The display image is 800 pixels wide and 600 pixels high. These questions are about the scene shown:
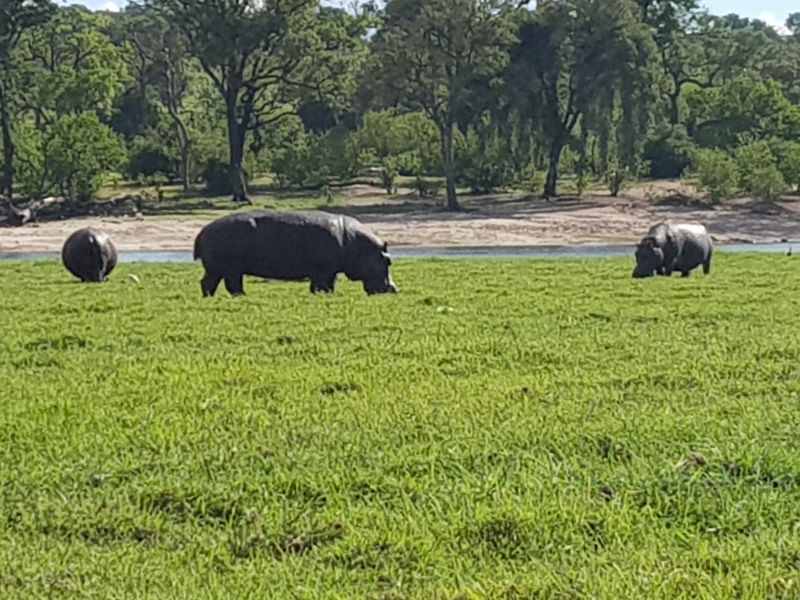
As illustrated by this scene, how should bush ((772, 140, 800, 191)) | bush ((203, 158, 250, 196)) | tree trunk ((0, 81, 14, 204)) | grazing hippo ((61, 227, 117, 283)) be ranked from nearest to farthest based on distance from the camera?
grazing hippo ((61, 227, 117, 283)) < tree trunk ((0, 81, 14, 204)) < bush ((772, 140, 800, 191)) < bush ((203, 158, 250, 196))

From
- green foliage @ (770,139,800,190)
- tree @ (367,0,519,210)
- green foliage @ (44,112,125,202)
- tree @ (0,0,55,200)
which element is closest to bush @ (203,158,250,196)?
green foliage @ (44,112,125,202)

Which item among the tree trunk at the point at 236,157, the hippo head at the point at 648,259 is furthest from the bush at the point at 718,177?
the hippo head at the point at 648,259

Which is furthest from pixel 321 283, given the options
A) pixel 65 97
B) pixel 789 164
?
pixel 65 97

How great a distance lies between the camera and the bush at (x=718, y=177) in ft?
153

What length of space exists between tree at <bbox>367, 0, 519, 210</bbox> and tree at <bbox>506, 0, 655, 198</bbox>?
179 centimetres

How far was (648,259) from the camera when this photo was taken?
19859 millimetres

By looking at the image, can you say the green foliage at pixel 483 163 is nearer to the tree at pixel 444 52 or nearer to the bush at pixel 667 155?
the tree at pixel 444 52

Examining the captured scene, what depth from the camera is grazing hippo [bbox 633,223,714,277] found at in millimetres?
19891

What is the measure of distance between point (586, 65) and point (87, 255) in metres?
31.4

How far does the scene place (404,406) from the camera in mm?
7078

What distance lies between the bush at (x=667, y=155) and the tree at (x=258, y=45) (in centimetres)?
1499

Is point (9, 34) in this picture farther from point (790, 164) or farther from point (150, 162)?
point (790, 164)

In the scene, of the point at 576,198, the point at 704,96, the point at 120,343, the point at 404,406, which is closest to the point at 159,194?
the point at 576,198

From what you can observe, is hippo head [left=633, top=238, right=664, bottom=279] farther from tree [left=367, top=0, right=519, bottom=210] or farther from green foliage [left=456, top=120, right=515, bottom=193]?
green foliage [left=456, top=120, right=515, bottom=193]
